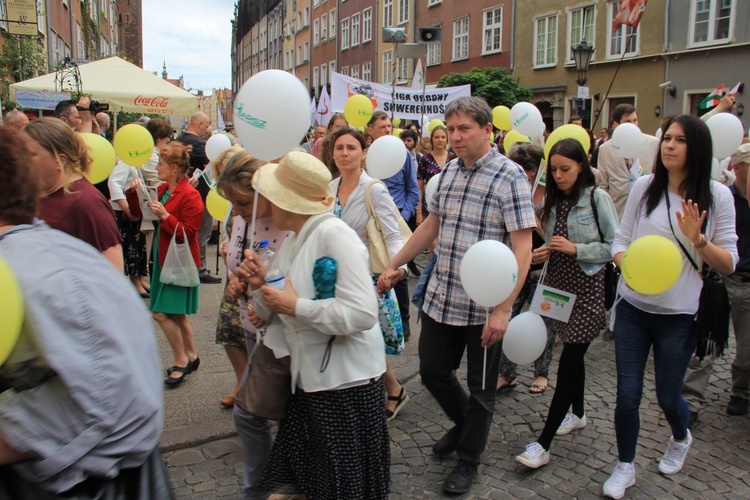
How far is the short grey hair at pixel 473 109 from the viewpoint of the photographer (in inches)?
122

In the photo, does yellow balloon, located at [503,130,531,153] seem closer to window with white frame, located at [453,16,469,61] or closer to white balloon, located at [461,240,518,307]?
white balloon, located at [461,240,518,307]

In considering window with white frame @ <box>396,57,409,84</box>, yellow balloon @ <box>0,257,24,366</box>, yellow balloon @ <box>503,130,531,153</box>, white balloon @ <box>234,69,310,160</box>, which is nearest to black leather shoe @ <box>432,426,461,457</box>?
white balloon @ <box>234,69,310,160</box>

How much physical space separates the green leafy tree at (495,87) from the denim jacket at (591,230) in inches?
753

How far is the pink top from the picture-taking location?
10.3 feet

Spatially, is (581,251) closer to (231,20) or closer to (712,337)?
(712,337)

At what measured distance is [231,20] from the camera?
336 feet

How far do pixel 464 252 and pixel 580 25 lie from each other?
23026 mm

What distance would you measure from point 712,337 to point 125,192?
17.0ft

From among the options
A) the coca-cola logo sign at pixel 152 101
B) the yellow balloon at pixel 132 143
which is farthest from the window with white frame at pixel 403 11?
the yellow balloon at pixel 132 143

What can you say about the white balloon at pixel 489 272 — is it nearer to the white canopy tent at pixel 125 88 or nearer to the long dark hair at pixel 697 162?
the long dark hair at pixel 697 162

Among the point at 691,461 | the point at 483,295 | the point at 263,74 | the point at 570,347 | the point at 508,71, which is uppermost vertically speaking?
the point at 508,71

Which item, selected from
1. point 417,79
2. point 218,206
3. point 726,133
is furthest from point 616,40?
point 218,206

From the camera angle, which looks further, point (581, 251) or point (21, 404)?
point (581, 251)

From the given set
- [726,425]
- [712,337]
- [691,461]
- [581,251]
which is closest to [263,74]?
[581,251]
